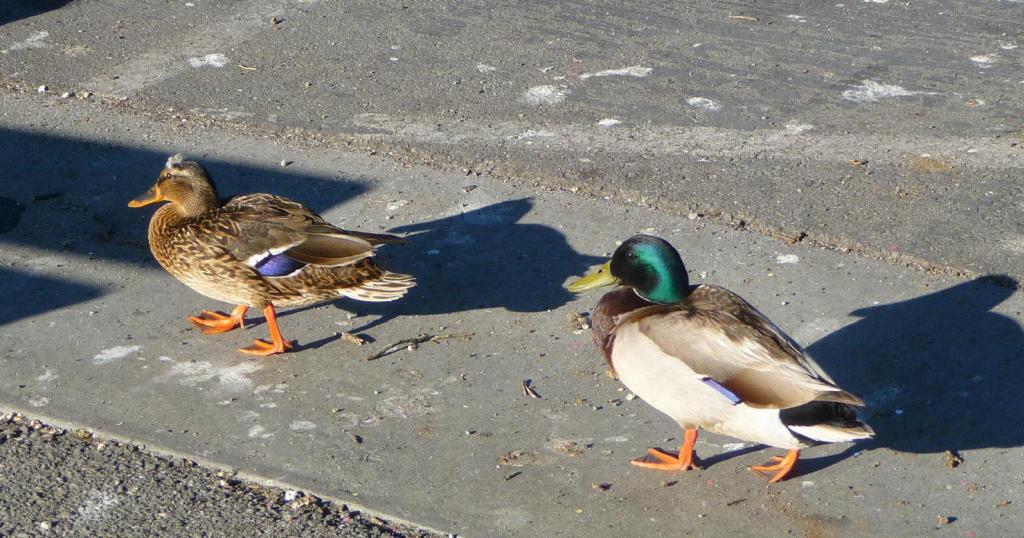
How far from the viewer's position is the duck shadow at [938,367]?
4.24m

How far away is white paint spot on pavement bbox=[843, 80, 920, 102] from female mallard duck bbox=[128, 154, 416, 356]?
355cm

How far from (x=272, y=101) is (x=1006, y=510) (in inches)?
183

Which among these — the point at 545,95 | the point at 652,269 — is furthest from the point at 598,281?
the point at 545,95

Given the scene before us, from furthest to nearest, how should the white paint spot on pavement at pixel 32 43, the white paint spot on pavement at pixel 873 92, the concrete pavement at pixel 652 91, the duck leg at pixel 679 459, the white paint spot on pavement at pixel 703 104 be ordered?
1. the white paint spot on pavement at pixel 32 43
2. the white paint spot on pavement at pixel 873 92
3. the white paint spot on pavement at pixel 703 104
4. the concrete pavement at pixel 652 91
5. the duck leg at pixel 679 459

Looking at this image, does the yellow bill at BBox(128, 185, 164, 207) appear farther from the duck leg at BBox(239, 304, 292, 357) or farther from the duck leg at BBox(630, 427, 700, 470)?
the duck leg at BBox(630, 427, 700, 470)

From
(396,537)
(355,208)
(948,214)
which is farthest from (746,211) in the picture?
(396,537)

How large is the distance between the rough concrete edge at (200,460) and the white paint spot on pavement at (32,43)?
12.6 feet

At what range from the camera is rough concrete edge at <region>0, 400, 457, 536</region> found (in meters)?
3.77

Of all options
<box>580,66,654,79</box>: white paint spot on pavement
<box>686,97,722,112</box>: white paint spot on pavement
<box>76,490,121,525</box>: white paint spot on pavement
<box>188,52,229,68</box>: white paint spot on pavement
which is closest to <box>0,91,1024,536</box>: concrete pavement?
<box>76,490,121,525</box>: white paint spot on pavement

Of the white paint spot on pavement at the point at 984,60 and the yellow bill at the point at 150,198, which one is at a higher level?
the yellow bill at the point at 150,198

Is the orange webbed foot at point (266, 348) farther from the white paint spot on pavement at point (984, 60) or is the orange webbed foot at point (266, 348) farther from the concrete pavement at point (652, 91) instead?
the white paint spot on pavement at point (984, 60)

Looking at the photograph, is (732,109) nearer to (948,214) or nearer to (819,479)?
(948,214)

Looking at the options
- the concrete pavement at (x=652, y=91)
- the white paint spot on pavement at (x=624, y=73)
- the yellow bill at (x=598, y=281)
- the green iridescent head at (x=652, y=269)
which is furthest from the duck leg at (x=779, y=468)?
the white paint spot on pavement at (x=624, y=73)

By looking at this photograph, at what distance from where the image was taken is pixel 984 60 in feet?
25.3
